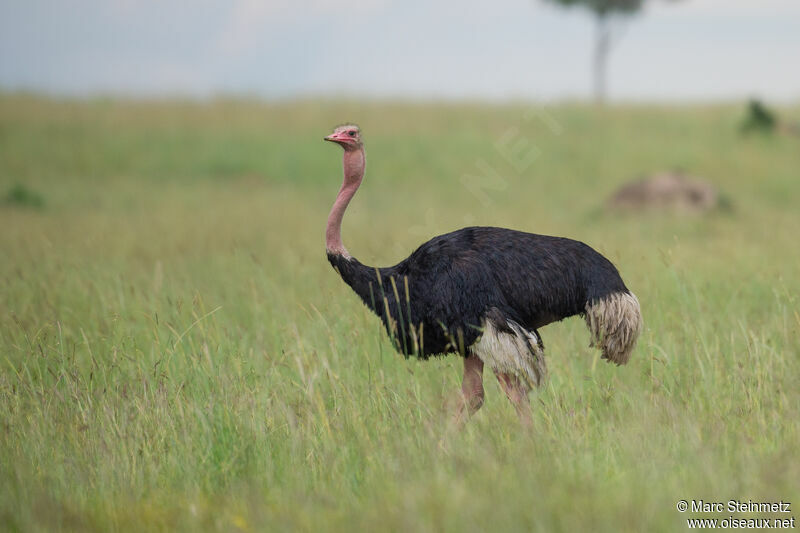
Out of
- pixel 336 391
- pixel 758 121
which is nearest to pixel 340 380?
pixel 336 391

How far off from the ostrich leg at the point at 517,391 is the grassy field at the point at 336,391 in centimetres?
11

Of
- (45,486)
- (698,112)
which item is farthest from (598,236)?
(698,112)

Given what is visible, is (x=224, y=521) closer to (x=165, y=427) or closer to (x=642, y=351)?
(x=165, y=427)

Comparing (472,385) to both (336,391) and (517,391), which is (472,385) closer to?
(517,391)

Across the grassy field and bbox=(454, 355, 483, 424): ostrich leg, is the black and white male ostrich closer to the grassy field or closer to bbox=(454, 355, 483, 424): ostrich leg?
bbox=(454, 355, 483, 424): ostrich leg

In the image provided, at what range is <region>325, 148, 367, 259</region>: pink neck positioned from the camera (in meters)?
5.15

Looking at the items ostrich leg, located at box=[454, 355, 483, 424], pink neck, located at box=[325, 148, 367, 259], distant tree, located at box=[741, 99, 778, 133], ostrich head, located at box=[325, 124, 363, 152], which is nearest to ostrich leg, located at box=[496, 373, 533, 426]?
ostrich leg, located at box=[454, 355, 483, 424]

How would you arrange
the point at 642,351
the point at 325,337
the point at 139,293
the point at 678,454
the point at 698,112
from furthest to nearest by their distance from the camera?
the point at 698,112, the point at 139,293, the point at 325,337, the point at 642,351, the point at 678,454

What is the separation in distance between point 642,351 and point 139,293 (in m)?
4.56

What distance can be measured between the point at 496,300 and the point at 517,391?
516 millimetres

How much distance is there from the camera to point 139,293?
8.12 metres

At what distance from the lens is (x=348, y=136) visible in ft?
17.1

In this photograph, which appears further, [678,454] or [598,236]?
[598,236]

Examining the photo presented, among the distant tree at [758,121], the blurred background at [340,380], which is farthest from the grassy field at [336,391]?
the distant tree at [758,121]
